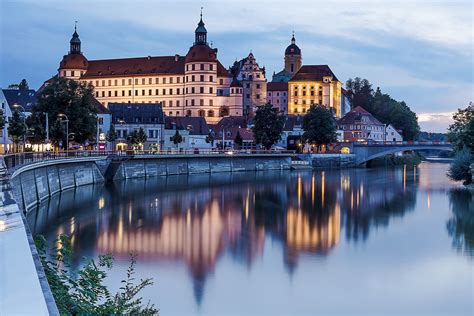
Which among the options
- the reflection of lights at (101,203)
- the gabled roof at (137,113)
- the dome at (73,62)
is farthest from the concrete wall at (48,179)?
the dome at (73,62)

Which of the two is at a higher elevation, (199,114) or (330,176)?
(199,114)

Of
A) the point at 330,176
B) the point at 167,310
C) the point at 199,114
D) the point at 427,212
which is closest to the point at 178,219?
the point at 427,212

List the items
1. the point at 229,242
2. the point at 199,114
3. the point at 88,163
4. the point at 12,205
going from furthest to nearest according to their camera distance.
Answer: the point at 199,114, the point at 88,163, the point at 229,242, the point at 12,205

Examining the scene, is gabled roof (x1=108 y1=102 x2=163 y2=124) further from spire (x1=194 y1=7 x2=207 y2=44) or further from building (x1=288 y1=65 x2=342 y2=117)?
building (x1=288 y1=65 x2=342 y2=117)

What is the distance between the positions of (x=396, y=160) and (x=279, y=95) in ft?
132

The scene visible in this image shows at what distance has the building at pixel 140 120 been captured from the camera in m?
80.2

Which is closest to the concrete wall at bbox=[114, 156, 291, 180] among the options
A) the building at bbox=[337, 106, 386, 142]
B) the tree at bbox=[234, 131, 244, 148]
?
the tree at bbox=[234, 131, 244, 148]

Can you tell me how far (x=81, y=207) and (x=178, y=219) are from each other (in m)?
5.68

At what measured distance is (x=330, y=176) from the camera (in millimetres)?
67688

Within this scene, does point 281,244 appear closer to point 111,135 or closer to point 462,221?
point 462,221

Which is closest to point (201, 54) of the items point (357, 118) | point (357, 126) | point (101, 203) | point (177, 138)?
point (357, 118)

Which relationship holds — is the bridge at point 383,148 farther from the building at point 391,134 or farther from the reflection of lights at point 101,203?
the reflection of lights at point 101,203

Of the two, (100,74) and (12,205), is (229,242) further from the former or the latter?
(100,74)

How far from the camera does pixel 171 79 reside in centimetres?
11825
